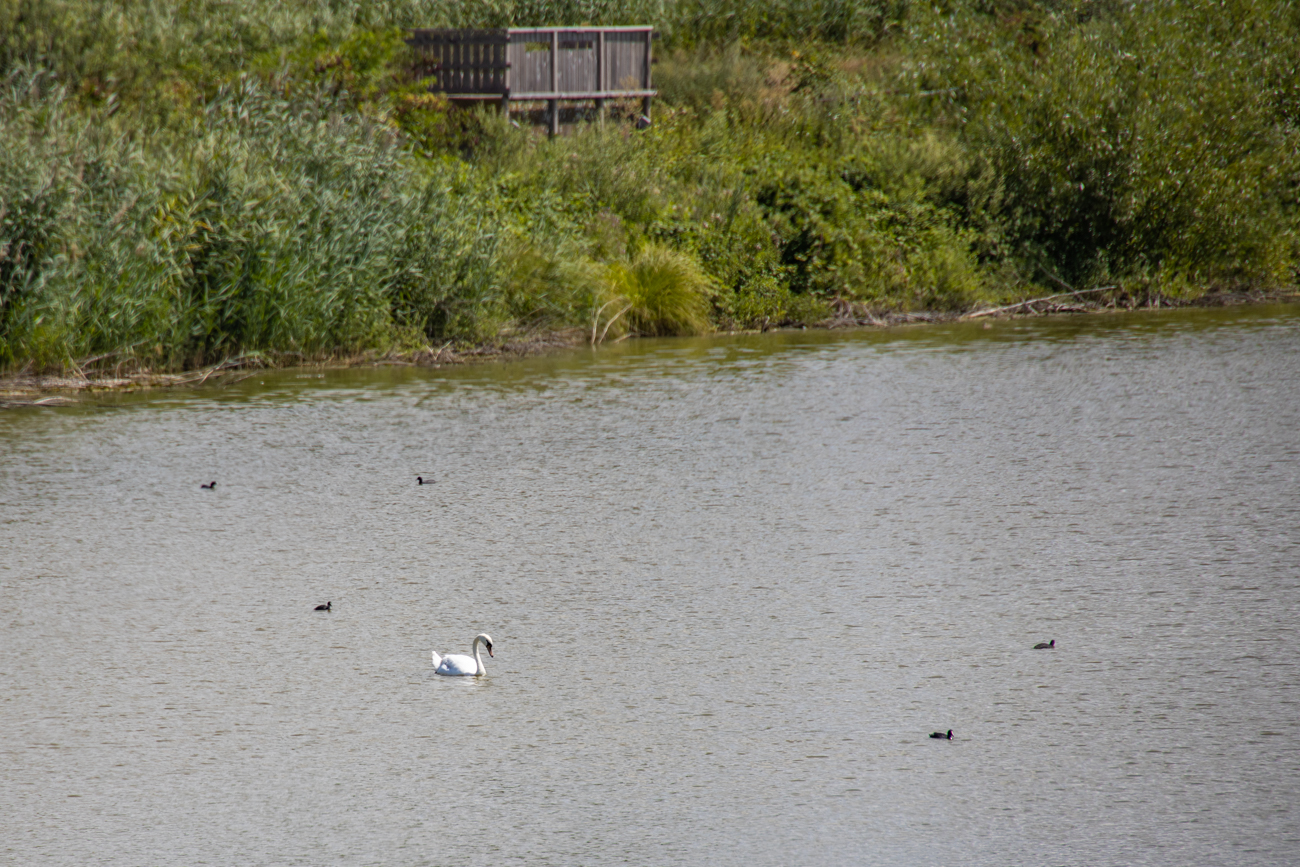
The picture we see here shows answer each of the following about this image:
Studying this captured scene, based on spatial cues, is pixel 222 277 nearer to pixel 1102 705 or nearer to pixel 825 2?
pixel 1102 705

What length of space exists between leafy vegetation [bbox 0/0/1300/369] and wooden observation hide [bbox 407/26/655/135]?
0.63m

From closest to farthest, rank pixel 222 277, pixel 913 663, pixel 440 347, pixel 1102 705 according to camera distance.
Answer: pixel 1102 705, pixel 913 663, pixel 222 277, pixel 440 347

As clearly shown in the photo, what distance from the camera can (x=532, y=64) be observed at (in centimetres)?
2236

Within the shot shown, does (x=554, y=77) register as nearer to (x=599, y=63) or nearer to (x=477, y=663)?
(x=599, y=63)

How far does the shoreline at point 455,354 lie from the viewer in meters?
11.9

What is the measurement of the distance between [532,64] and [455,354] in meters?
9.66

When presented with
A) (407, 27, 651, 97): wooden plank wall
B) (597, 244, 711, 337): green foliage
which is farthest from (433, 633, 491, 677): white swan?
(407, 27, 651, 97): wooden plank wall

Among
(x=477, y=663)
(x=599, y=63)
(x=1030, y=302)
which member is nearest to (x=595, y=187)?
(x=1030, y=302)

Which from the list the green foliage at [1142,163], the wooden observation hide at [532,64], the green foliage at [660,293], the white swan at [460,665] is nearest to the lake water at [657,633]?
the white swan at [460,665]

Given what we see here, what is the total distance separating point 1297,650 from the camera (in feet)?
18.5

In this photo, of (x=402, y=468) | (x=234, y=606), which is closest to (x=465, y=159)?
(x=402, y=468)

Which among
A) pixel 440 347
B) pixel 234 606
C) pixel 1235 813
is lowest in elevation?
pixel 440 347

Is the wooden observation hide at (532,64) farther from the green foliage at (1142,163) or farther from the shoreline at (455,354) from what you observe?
the shoreline at (455,354)

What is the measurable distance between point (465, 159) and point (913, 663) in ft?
46.3
